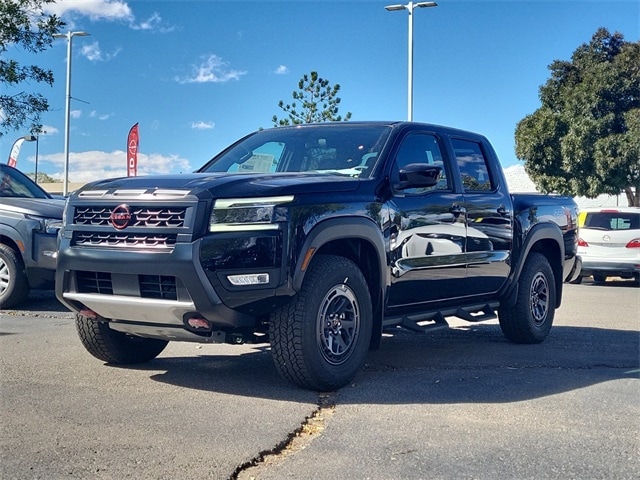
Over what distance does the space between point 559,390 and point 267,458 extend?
255 centimetres

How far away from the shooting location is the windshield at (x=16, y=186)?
9742 millimetres

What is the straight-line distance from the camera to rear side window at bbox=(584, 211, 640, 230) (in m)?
15.5

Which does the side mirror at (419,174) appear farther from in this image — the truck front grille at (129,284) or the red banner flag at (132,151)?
the red banner flag at (132,151)

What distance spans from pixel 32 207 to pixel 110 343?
3.83 m

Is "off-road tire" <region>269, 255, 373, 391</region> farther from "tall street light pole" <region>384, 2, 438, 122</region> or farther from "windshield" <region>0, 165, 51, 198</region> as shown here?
"tall street light pole" <region>384, 2, 438, 122</region>

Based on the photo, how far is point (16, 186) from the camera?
391 inches

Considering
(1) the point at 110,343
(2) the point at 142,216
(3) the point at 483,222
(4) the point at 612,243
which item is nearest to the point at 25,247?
(1) the point at 110,343

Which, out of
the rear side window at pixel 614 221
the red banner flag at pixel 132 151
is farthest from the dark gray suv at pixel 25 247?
the rear side window at pixel 614 221

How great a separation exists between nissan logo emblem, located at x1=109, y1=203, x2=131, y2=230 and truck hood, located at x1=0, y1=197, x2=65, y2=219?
4.29 metres

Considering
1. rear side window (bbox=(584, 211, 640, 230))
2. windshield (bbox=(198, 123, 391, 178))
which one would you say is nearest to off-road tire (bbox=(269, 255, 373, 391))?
windshield (bbox=(198, 123, 391, 178))

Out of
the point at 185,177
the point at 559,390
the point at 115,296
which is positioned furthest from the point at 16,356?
the point at 559,390

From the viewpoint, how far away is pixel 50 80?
605 inches

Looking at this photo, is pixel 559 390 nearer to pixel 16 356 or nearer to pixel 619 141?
pixel 16 356

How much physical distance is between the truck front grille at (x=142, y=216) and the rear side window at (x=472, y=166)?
289 cm
